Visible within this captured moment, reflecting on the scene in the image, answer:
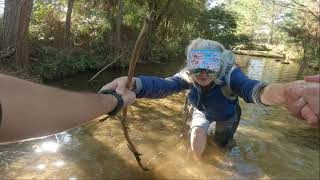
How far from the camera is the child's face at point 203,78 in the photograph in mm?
4148

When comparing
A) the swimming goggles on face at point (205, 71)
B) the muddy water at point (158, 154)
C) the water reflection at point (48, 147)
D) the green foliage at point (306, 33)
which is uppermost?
the green foliage at point (306, 33)

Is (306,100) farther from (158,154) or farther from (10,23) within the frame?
Result: (10,23)

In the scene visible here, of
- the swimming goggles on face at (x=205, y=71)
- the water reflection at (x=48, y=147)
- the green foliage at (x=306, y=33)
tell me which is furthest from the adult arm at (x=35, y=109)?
the green foliage at (x=306, y=33)

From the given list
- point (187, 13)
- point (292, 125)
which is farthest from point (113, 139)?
point (187, 13)

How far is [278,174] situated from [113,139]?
2.41 meters

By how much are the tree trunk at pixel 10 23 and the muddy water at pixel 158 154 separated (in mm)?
4521

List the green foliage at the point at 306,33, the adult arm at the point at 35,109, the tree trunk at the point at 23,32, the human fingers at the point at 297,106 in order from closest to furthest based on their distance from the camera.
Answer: the adult arm at the point at 35,109
the human fingers at the point at 297,106
the tree trunk at the point at 23,32
the green foliage at the point at 306,33

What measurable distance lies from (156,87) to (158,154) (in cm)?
207

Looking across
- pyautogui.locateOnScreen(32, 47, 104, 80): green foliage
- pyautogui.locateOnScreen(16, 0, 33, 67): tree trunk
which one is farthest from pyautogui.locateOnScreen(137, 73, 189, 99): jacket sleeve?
pyautogui.locateOnScreen(32, 47, 104, 80): green foliage

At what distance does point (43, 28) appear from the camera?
12.9m

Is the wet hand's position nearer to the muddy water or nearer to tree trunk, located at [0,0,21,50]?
the muddy water

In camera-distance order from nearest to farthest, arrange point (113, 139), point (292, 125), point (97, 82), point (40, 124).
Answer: point (40, 124), point (113, 139), point (292, 125), point (97, 82)

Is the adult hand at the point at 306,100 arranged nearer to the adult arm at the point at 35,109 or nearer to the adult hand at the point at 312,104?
the adult hand at the point at 312,104

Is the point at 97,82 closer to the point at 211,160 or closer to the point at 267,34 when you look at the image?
the point at 211,160
